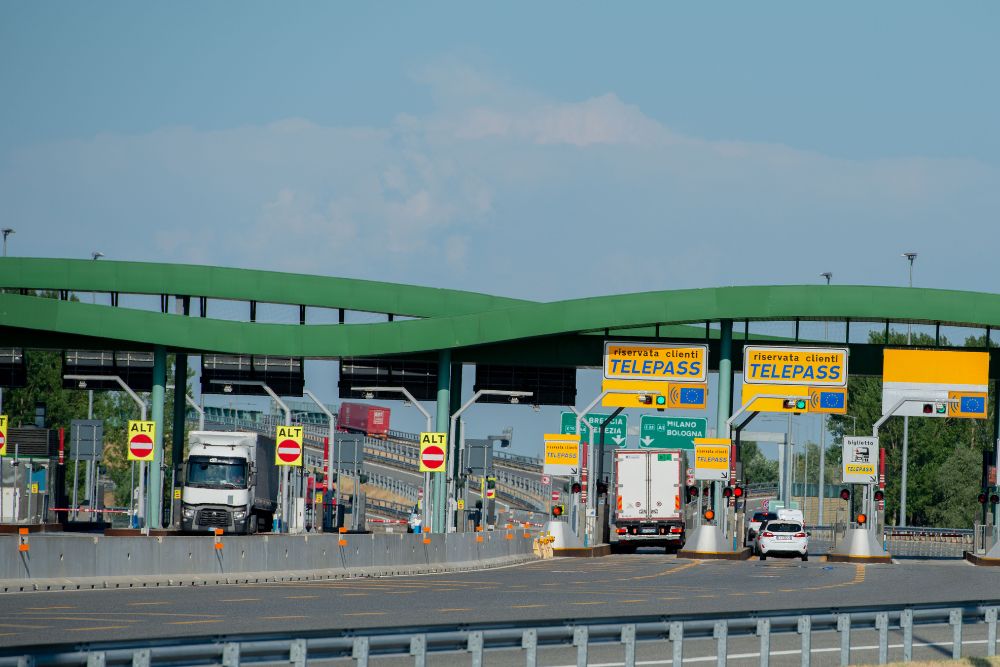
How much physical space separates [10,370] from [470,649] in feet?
163

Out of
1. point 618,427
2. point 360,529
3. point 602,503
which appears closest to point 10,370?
point 360,529

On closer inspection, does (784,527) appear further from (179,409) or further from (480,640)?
(480,640)

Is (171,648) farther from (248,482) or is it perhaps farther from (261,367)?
(261,367)

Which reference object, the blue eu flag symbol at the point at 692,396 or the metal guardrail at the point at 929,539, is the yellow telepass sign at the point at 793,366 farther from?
the metal guardrail at the point at 929,539

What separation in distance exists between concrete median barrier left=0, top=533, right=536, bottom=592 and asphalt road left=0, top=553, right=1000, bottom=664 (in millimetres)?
910

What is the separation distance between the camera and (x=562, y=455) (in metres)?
55.7

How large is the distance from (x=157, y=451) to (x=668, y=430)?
51769 millimetres

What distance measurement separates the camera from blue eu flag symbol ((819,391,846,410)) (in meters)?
58.5

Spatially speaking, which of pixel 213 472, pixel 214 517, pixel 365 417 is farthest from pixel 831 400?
pixel 365 417

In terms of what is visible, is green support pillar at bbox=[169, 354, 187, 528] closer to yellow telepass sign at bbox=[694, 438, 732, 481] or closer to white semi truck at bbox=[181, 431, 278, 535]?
white semi truck at bbox=[181, 431, 278, 535]

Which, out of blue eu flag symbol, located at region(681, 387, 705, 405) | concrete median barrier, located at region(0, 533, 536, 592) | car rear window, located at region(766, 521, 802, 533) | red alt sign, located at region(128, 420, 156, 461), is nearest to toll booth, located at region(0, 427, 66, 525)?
red alt sign, located at region(128, 420, 156, 461)

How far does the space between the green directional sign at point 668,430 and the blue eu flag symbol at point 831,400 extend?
39106 millimetres

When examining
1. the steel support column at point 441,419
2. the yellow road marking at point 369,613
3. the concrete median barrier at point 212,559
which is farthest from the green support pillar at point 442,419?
the yellow road marking at point 369,613

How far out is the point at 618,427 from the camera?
99.8 metres
